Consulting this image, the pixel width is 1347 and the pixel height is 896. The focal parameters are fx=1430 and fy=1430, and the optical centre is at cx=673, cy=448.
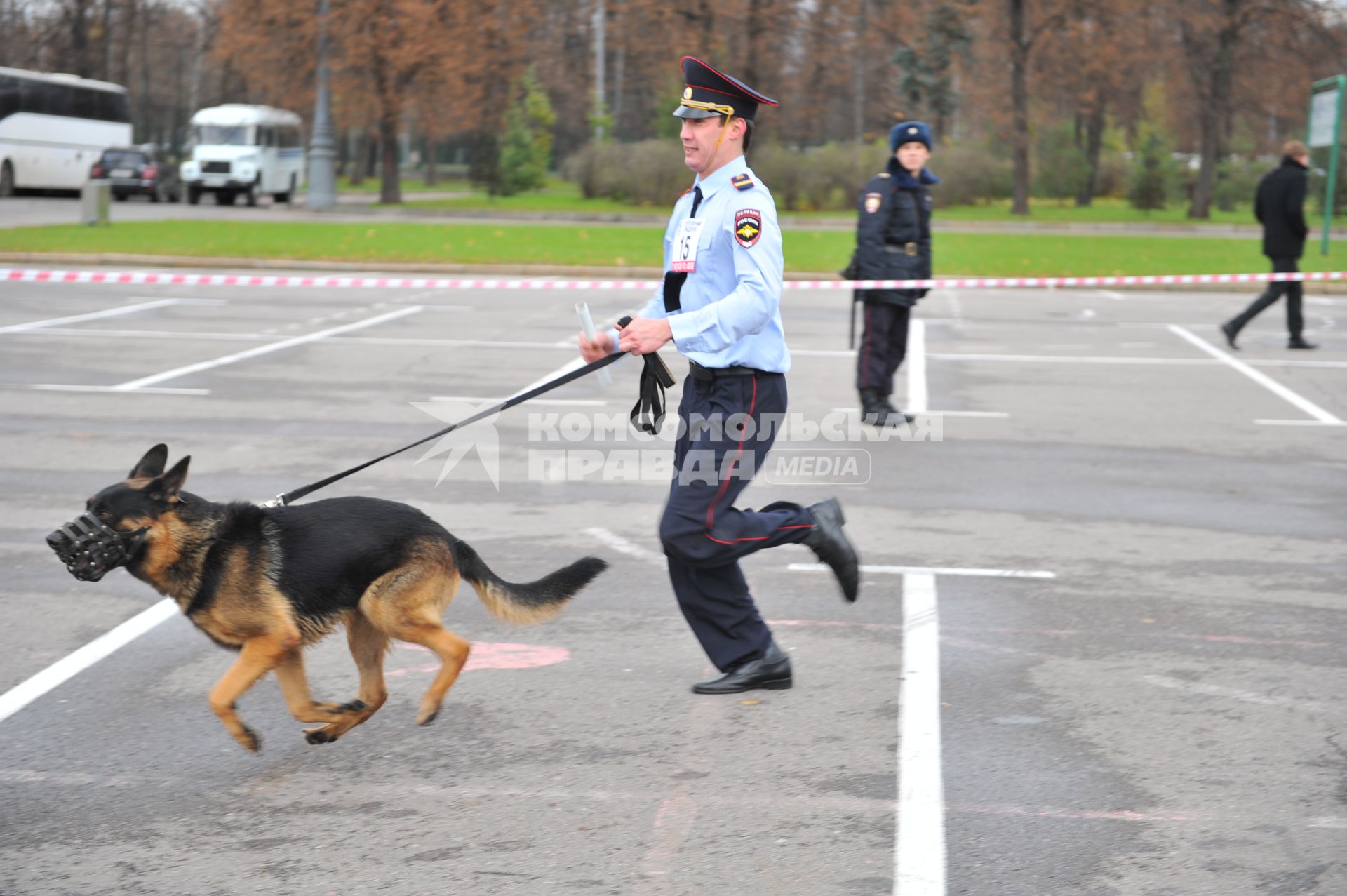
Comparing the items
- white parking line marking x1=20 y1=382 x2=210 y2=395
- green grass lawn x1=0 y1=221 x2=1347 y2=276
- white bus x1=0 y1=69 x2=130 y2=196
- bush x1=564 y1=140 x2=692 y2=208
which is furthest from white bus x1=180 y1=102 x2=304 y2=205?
white parking line marking x1=20 y1=382 x2=210 y2=395

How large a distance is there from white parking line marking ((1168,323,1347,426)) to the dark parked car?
105 ft

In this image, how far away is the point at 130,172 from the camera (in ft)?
132

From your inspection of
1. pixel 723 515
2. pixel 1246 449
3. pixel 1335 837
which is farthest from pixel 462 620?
pixel 1246 449

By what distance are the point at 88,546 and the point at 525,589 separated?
136 cm

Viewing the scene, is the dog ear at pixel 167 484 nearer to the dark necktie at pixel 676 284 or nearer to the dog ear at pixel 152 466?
the dog ear at pixel 152 466

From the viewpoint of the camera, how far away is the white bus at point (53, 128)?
132 feet

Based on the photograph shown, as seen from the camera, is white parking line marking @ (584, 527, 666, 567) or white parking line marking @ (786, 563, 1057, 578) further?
white parking line marking @ (584, 527, 666, 567)

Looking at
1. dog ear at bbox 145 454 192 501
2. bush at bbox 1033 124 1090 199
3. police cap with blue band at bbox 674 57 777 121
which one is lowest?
dog ear at bbox 145 454 192 501

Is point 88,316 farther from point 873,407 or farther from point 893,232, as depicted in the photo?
point 893,232

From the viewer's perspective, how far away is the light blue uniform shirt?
14.9ft

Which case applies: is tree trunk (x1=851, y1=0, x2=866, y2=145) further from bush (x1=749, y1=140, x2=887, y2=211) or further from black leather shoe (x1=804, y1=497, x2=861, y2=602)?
black leather shoe (x1=804, y1=497, x2=861, y2=602)

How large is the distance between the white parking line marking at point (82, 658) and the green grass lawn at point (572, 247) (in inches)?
664

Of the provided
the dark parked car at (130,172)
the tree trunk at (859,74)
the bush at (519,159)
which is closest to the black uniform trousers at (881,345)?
the tree trunk at (859,74)

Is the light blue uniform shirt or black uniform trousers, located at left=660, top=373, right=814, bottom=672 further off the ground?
the light blue uniform shirt
